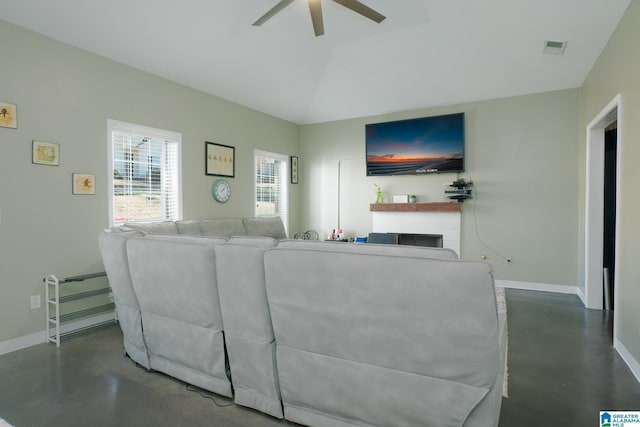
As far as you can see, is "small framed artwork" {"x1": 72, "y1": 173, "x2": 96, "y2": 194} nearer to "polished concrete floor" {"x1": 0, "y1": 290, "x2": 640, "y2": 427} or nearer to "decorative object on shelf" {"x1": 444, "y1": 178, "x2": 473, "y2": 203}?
"polished concrete floor" {"x1": 0, "y1": 290, "x2": 640, "y2": 427}

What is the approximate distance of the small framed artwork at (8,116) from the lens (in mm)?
2912

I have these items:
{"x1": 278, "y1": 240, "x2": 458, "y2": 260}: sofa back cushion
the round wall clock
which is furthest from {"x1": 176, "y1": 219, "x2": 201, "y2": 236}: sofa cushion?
{"x1": 278, "y1": 240, "x2": 458, "y2": 260}: sofa back cushion

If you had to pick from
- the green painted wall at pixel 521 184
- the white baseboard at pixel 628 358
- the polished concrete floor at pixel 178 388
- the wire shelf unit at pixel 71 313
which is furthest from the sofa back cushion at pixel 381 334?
the green painted wall at pixel 521 184

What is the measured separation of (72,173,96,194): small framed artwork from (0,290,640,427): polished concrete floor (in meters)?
1.43

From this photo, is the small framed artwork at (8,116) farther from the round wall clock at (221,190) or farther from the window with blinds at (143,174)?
the round wall clock at (221,190)

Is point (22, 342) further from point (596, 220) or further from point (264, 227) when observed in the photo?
point (596, 220)

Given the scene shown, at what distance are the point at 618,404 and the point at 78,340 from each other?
13.8 ft

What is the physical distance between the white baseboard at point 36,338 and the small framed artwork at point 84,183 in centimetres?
130

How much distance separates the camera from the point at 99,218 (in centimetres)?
363

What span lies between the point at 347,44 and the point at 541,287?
4.34 meters

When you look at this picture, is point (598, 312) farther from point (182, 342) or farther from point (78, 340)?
point (78, 340)

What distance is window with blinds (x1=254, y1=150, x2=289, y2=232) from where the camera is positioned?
5998mm

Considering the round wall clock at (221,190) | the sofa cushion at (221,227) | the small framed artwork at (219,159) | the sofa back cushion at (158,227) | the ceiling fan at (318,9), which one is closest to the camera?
the ceiling fan at (318,9)

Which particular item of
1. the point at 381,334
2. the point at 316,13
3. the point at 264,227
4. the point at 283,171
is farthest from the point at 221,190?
Result: the point at 381,334
